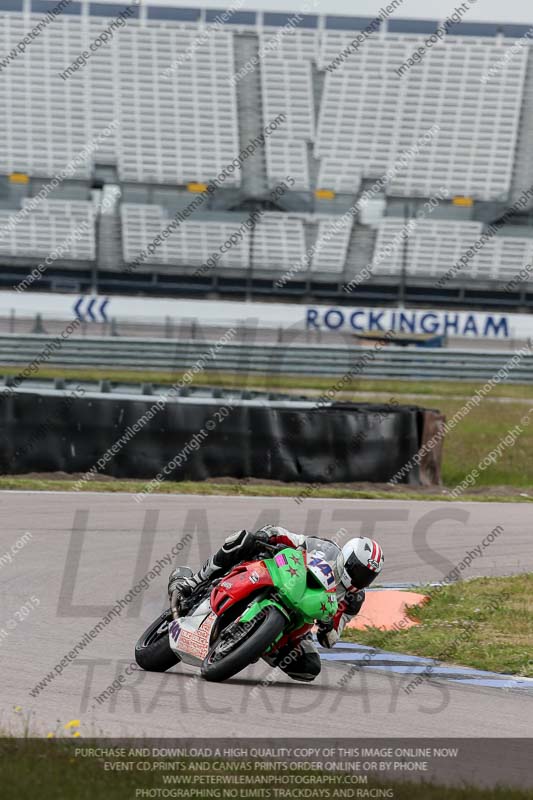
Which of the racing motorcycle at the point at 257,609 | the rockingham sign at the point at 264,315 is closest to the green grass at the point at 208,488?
the racing motorcycle at the point at 257,609

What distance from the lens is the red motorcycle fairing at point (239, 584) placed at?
6217 mm

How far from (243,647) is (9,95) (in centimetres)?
4434

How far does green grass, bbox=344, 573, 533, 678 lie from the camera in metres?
7.66

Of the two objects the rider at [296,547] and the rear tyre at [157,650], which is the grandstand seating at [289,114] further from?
the rider at [296,547]

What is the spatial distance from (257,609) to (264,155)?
4173cm

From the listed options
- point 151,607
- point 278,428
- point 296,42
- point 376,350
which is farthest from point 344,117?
point 151,607

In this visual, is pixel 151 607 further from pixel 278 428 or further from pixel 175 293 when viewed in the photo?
pixel 175 293

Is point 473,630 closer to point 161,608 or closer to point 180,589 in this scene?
point 161,608

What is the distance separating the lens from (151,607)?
29.0 ft

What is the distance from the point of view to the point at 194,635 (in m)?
6.39

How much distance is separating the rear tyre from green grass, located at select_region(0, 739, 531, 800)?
2039mm

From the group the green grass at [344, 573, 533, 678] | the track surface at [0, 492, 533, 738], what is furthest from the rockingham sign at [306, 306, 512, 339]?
the green grass at [344, 573, 533, 678]

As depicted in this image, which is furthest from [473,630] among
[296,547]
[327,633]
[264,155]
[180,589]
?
[264,155]

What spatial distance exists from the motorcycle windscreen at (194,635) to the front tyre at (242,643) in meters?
0.08
